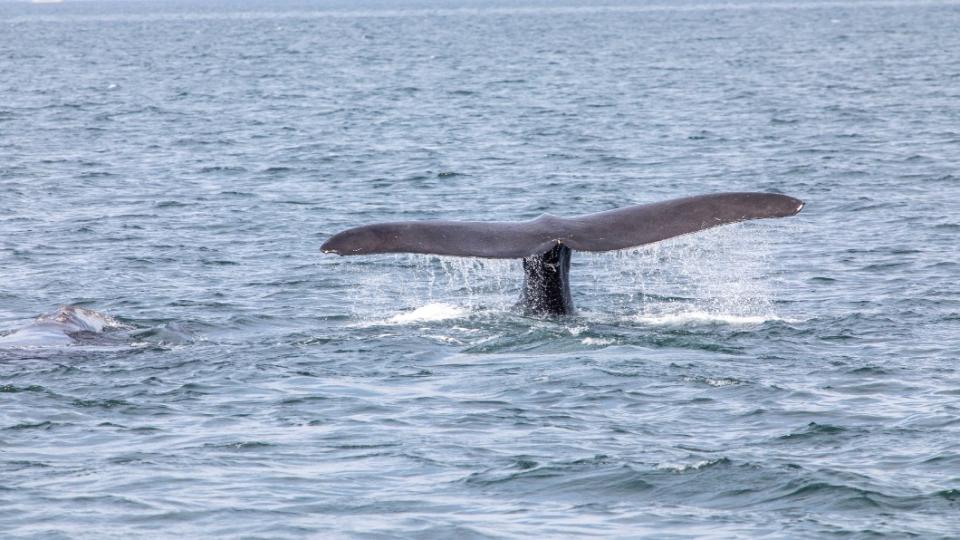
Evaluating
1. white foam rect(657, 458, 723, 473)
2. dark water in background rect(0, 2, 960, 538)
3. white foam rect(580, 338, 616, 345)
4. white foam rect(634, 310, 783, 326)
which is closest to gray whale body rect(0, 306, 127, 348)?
dark water in background rect(0, 2, 960, 538)

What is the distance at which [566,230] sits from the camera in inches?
498

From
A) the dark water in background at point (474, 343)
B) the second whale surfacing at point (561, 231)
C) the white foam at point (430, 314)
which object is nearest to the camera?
the dark water in background at point (474, 343)

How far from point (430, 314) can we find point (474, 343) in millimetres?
1556

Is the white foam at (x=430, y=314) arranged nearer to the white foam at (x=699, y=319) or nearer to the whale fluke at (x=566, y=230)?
the white foam at (x=699, y=319)

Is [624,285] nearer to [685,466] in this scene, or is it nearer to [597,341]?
[597,341]

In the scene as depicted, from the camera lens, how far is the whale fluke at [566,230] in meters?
11.8

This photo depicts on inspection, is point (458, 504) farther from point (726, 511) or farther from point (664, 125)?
point (664, 125)

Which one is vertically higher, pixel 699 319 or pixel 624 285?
pixel 624 285

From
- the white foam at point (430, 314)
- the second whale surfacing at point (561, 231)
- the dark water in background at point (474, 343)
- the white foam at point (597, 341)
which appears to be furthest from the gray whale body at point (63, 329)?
the white foam at point (597, 341)

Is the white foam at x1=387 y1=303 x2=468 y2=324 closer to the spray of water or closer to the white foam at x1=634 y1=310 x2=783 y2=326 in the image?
the spray of water

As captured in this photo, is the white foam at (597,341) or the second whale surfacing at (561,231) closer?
the second whale surfacing at (561,231)

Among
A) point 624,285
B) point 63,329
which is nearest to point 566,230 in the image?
point 63,329

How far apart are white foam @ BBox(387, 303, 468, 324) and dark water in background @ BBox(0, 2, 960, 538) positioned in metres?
0.06

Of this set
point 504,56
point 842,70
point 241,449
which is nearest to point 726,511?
point 241,449
